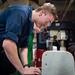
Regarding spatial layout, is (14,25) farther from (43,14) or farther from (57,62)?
(57,62)

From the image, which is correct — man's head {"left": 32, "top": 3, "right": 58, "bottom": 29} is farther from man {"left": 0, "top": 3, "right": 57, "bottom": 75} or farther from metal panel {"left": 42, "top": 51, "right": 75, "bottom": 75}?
metal panel {"left": 42, "top": 51, "right": 75, "bottom": 75}

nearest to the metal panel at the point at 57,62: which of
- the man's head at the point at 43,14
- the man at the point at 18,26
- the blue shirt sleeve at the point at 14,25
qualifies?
the man at the point at 18,26

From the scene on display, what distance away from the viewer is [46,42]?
5.00 m

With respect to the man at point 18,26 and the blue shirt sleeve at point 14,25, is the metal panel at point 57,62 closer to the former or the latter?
the man at point 18,26

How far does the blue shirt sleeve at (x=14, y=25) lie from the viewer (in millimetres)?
1427

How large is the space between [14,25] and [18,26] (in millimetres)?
31

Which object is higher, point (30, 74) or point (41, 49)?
point (30, 74)

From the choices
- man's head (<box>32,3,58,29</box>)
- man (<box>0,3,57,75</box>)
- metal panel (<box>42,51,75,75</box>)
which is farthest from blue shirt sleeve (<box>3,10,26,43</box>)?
metal panel (<box>42,51,75,75</box>)

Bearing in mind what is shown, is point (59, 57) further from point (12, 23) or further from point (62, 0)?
point (62, 0)

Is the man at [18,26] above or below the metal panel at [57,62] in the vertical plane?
above

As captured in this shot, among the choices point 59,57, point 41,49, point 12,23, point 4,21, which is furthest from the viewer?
point 41,49

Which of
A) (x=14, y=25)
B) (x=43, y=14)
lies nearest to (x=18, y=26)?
(x=14, y=25)

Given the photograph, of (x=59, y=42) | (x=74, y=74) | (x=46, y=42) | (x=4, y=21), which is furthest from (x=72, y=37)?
(x=4, y=21)

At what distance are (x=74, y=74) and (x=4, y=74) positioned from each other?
68 cm
